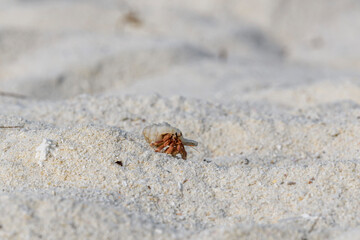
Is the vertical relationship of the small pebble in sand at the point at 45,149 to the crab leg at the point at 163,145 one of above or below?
below

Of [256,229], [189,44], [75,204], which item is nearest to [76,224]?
[75,204]

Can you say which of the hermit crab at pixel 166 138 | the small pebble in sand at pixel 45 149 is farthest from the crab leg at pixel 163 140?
the small pebble in sand at pixel 45 149

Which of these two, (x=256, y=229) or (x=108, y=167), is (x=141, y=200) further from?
(x=256, y=229)

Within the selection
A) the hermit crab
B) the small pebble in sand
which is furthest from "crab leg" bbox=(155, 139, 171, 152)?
the small pebble in sand

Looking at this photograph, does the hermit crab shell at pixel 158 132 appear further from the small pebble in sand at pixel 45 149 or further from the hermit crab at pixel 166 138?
A: the small pebble in sand at pixel 45 149

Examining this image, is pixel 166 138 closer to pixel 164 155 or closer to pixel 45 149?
pixel 164 155

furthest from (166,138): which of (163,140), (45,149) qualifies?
(45,149)
